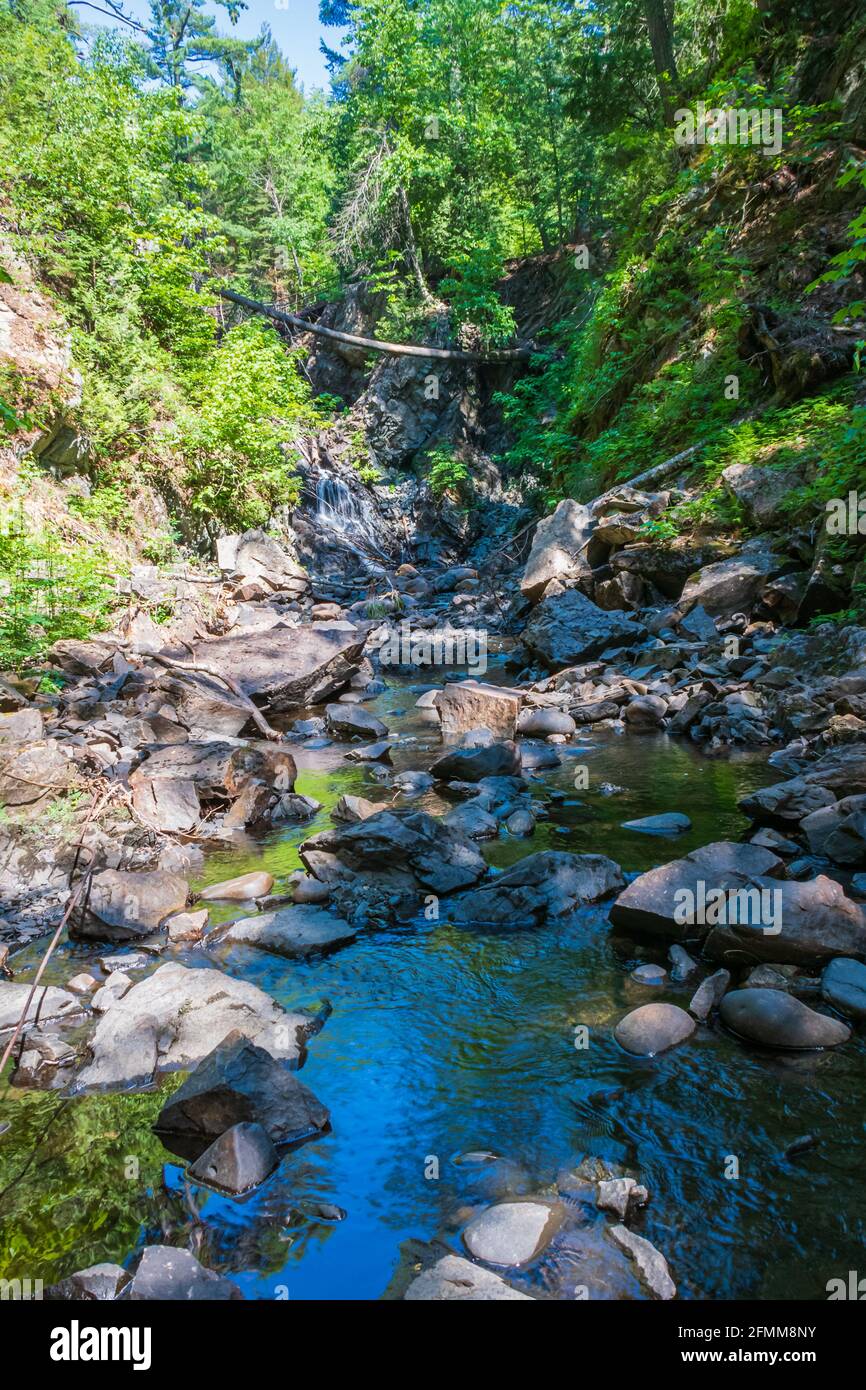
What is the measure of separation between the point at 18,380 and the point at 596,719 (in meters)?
11.2

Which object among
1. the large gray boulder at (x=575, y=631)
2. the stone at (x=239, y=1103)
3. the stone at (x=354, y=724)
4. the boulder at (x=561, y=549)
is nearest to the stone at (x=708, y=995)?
the stone at (x=239, y=1103)

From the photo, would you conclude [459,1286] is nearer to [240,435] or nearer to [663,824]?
[663,824]

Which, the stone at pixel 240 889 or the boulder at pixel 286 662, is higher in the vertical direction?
the boulder at pixel 286 662

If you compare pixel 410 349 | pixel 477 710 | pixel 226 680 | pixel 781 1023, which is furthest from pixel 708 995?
pixel 410 349

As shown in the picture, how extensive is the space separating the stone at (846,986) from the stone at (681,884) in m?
0.58

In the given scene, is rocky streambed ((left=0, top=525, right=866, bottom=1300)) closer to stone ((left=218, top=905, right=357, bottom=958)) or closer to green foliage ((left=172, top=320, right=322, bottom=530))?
stone ((left=218, top=905, right=357, bottom=958))

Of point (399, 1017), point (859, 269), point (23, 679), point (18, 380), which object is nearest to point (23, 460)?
point (18, 380)

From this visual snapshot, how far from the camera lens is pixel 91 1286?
7.38ft

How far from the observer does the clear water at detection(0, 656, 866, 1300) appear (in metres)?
2.43

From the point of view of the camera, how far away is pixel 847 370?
10430mm

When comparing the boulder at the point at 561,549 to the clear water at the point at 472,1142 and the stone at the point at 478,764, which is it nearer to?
the stone at the point at 478,764

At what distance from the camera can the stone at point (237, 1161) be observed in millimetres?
2711
